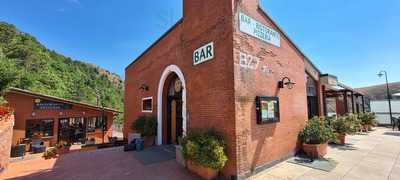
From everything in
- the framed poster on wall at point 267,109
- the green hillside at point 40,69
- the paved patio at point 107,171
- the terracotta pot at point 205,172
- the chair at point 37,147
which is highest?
the green hillside at point 40,69

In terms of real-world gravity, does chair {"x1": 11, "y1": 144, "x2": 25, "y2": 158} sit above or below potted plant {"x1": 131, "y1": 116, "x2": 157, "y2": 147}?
below

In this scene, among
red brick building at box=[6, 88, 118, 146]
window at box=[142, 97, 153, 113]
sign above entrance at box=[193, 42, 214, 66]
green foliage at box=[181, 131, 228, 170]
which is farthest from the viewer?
red brick building at box=[6, 88, 118, 146]

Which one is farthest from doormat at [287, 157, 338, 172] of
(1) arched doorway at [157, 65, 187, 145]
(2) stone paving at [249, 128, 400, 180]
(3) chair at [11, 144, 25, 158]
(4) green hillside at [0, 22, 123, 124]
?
(4) green hillside at [0, 22, 123, 124]

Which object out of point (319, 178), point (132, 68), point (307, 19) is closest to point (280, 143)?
point (319, 178)

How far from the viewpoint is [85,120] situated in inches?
635

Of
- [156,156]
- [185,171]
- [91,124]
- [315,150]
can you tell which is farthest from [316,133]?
[91,124]

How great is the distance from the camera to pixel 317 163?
5.04 m

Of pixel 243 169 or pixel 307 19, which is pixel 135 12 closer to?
pixel 307 19

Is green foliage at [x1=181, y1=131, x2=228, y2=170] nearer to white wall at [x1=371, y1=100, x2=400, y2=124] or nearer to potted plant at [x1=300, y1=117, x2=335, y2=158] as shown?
potted plant at [x1=300, y1=117, x2=335, y2=158]

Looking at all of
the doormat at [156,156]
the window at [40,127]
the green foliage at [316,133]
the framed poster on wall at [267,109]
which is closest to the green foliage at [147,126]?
the doormat at [156,156]

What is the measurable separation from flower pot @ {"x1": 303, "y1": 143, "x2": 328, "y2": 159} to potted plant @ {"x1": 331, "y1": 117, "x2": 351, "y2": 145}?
221 centimetres

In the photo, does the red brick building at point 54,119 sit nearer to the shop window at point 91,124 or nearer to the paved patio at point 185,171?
the shop window at point 91,124

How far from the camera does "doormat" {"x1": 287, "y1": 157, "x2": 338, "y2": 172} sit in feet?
15.4

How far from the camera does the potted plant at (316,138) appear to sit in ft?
18.2
